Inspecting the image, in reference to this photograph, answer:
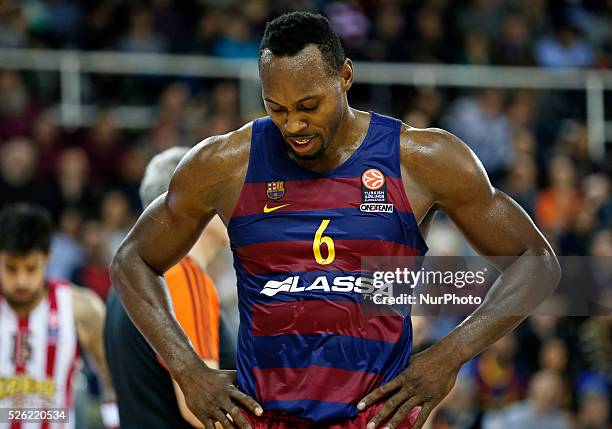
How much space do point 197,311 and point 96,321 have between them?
5.46ft

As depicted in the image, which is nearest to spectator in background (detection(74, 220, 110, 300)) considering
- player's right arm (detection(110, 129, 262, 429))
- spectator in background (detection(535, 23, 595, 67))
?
player's right arm (detection(110, 129, 262, 429))

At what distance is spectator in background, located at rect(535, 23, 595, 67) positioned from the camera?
1431 centimetres

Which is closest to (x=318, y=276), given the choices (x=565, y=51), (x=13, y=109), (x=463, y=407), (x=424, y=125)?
(x=463, y=407)

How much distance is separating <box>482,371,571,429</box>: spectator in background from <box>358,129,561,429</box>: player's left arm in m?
6.07

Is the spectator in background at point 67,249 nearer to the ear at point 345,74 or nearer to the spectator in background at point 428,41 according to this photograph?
the spectator in background at point 428,41

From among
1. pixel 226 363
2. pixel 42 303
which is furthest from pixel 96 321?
pixel 226 363

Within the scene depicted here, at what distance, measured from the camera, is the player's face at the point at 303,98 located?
3473 mm

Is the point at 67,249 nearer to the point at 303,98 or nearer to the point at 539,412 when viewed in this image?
the point at 539,412

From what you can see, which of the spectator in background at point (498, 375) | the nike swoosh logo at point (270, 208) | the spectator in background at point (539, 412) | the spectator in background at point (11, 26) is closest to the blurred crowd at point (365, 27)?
the spectator in background at point (11, 26)

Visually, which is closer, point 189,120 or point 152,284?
point 152,284

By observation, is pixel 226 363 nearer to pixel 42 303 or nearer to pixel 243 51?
pixel 42 303

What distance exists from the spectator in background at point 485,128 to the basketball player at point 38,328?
732 centimetres

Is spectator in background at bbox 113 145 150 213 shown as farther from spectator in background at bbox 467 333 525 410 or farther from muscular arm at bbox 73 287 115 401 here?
muscular arm at bbox 73 287 115 401

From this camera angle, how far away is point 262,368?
357 centimetres
